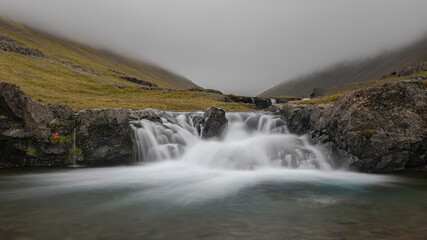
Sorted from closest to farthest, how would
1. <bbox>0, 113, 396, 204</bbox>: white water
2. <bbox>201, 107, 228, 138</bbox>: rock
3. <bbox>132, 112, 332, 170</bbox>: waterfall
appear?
<bbox>0, 113, 396, 204</bbox>: white water, <bbox>132, 112, 332, 170</bbox>: waterfall, <bbox>201, 107, 228, 138</bbox>: rock

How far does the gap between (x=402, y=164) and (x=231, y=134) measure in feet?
49.2

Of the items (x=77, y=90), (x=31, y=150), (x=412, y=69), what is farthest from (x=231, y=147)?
(x=412, y=69)

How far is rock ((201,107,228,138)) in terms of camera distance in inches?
945

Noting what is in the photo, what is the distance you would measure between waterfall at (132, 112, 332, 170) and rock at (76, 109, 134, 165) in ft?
4.51

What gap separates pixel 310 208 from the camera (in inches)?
315

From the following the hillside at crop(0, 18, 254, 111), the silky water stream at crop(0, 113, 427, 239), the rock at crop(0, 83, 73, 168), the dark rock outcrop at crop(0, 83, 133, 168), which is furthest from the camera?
the hillside at crop(0, 18, 254, 111)

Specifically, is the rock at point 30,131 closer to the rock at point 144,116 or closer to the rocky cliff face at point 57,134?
the rocky cliff face at point 57,134

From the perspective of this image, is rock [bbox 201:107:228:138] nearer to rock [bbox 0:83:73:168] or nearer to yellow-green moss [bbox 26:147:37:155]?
rock [bbox 0:83:73:168]

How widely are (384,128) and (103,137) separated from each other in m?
20.7

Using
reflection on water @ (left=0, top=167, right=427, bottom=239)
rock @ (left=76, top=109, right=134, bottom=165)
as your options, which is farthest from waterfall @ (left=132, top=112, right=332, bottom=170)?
reflection on water @ (left=0, top=167, right=427, bottom=239)

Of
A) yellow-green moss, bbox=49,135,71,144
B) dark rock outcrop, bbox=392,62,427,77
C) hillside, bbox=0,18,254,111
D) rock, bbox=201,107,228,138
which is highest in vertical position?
dark rock outcrop, bbox=392,62,427,77

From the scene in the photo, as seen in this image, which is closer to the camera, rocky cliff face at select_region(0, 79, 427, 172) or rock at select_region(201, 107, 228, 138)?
rocky cliff face at select_region(0, 79, 427, 172)

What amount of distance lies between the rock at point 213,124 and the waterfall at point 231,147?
2.55 feet

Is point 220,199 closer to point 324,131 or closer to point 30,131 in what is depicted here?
point 324,131
